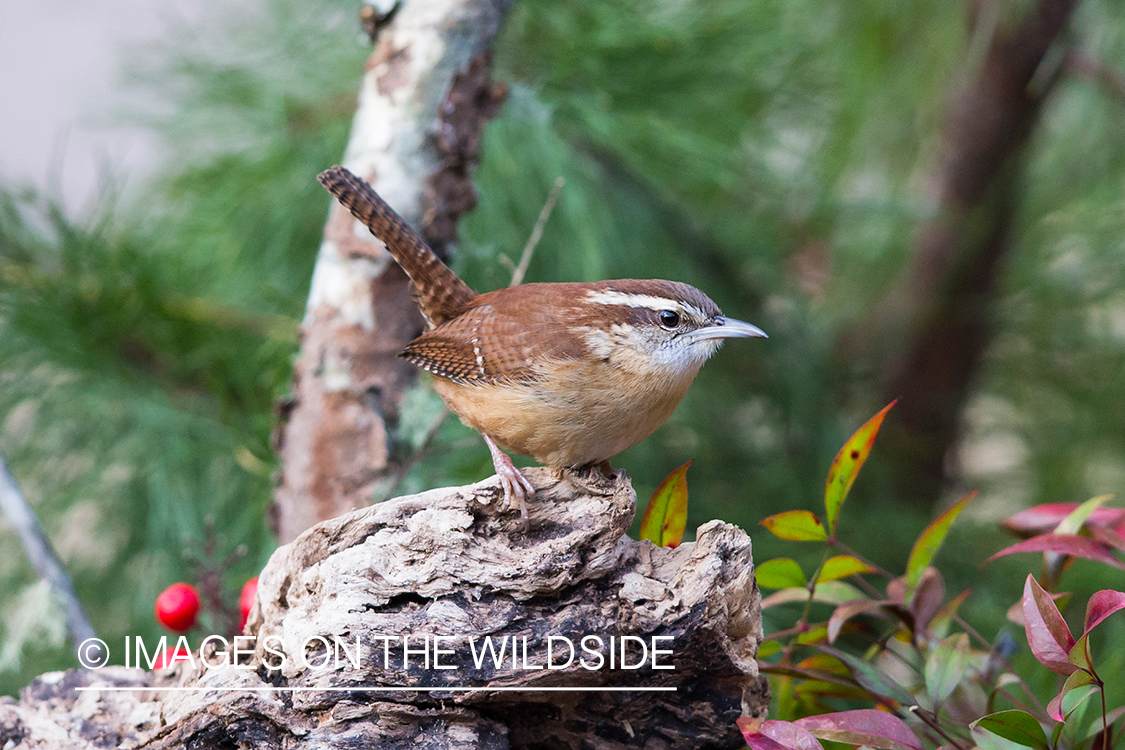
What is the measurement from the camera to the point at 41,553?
→ 1.58 metres

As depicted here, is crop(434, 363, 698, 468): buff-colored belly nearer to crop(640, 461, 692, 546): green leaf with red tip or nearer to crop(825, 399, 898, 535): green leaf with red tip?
crop(640, 461, 692, 546): green leaf with red tip

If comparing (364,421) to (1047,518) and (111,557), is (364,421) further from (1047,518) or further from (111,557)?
(111,557)

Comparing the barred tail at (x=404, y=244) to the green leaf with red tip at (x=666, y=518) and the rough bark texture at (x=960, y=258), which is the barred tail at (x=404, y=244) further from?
the rough bark texture at (x=960, y=258)

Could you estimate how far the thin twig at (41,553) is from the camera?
1.57 meters

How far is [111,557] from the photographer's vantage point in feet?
9.38

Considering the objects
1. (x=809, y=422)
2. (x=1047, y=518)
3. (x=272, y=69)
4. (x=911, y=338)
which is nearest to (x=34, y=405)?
(x=272, y=69)

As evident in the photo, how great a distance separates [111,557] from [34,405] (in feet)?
1.77

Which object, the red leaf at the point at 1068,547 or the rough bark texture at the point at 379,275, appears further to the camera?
the rough bark texture at the point at 379,275

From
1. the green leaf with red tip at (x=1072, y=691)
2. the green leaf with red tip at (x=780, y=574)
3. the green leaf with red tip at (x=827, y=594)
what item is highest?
the green leaf with red tip at (x=780, y=574)

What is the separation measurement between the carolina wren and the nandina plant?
308 millimetres

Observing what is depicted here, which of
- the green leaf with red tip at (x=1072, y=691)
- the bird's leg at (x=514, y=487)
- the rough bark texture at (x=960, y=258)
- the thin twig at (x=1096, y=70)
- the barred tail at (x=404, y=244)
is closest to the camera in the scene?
the green leaf with red tip at (x=1072, y=691)

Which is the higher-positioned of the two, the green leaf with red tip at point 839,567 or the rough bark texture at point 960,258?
the rough bark texture at point 960,258

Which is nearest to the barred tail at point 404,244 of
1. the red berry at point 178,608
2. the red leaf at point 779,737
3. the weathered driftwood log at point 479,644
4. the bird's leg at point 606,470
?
the bird's leg at point 606,470

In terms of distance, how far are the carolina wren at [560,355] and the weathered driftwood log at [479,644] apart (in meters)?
0.14
